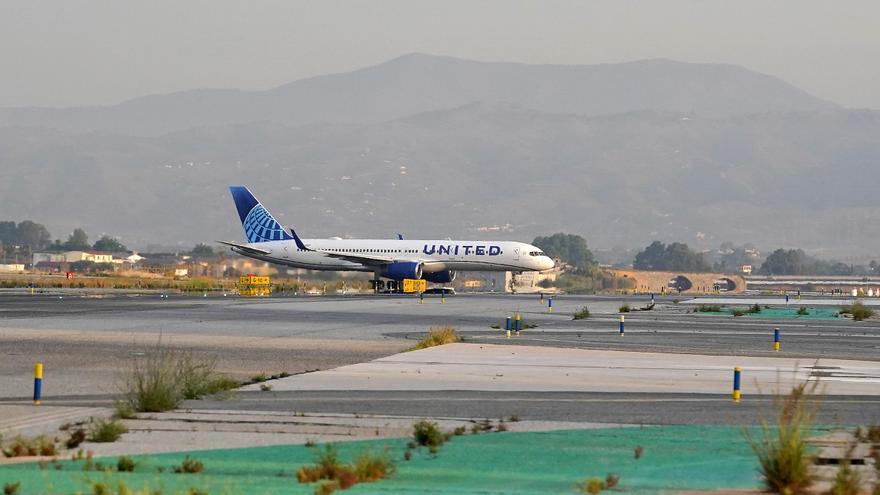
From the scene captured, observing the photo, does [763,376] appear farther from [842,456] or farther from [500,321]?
[500,321]

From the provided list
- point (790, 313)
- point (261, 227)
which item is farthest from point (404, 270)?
point (790, 313)

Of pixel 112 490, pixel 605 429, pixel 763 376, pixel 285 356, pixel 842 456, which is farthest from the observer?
pixel 285 356

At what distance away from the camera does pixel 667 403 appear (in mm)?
24234

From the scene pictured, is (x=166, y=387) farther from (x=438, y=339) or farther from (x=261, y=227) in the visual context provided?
(x=261, y=227)

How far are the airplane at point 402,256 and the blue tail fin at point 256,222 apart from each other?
43cm

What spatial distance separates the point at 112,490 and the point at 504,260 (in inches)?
3124

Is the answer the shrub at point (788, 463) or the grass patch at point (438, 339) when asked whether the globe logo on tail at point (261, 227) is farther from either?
the shrub at point (788, 463)

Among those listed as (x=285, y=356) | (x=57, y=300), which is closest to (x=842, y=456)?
(x=285, y=356)

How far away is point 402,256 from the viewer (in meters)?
94.4

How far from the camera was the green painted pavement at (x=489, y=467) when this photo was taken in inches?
599

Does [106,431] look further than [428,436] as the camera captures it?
Yes

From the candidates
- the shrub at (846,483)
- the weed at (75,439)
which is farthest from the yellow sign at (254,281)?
the shrub at (846,483)

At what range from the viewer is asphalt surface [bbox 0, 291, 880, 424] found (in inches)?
915

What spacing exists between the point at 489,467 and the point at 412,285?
75971 millimetres
